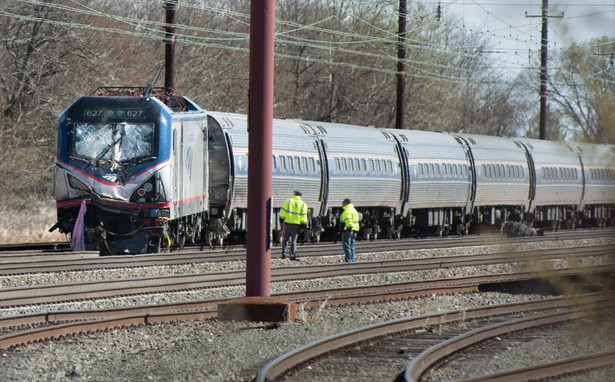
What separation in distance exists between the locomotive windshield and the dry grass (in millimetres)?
6586

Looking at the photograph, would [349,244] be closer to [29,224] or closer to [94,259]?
[94,259]

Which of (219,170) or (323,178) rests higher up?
(219,170)

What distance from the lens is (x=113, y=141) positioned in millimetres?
19344

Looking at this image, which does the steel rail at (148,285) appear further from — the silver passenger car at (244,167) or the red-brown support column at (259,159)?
the silver passenger car at (244,167)

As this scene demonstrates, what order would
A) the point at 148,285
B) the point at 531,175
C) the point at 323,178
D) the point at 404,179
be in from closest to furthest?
1. the point at 148,285
2. the point at 323,178
3. the point at 404,179
4. the point at 531,175

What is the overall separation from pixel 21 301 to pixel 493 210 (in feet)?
86.3

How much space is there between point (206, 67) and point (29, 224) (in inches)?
624

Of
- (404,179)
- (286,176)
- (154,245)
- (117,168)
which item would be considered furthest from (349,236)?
(404,179)

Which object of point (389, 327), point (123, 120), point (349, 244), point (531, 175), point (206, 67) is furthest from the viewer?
point (206, 67)

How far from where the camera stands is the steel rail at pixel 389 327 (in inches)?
307

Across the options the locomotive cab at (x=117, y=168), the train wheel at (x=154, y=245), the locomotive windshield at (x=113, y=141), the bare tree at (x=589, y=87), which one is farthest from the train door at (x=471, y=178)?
the bare tree at (x=589, y=87)

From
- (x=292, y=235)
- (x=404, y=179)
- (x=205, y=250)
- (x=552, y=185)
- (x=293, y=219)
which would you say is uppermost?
(x=404, y=179)

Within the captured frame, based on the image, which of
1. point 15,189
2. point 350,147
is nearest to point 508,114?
point 350,147

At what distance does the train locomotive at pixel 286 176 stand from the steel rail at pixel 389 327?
225cm
